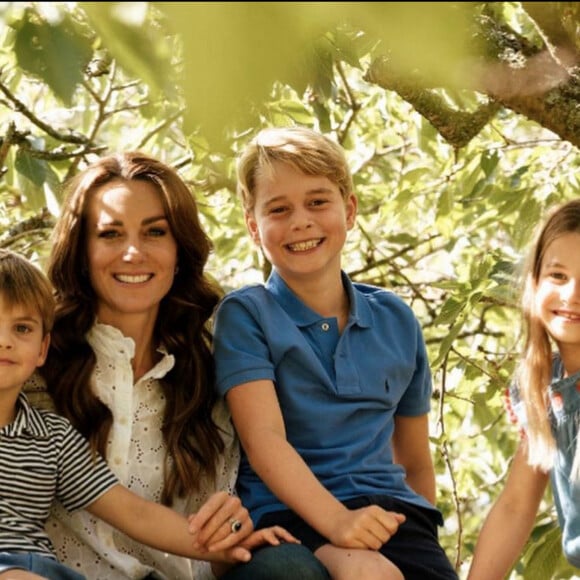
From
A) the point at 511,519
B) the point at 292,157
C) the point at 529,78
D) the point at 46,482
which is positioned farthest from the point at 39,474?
the point at 529,78

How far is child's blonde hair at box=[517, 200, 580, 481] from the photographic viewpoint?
7.34 feet

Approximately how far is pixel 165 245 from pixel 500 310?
1.97 m

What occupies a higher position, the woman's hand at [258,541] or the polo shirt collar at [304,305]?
the polo shirt collar at [304,305]

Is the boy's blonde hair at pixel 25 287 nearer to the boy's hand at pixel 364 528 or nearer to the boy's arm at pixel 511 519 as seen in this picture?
the boy's hand at pixel 364 528

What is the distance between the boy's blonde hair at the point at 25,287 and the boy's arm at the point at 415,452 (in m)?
0.83

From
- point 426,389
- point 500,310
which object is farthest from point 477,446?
point 426,389

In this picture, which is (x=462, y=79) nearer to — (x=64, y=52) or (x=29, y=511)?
(x=64, y=52)

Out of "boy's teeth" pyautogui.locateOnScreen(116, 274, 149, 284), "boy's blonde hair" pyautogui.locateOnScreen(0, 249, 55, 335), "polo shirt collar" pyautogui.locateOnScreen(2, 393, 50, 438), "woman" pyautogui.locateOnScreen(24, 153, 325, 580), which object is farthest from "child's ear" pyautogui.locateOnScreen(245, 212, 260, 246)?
"polo shirt collar" pyautogui.locateOnScreen(2, 393, 50, 438)

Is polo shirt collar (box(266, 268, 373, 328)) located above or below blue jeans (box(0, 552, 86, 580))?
above

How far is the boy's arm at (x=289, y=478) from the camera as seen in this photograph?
202cm

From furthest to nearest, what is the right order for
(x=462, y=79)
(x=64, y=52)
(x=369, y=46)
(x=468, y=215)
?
(x=468, y=215)
(x=369, y=46)
(x=64, y=52)
(x=462, y=79)

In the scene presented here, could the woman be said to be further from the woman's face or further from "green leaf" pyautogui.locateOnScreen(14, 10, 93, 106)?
"green leaf" pyautogui.locateOnScreen(14, 10, 93, 106)

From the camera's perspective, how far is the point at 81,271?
7.63 feet

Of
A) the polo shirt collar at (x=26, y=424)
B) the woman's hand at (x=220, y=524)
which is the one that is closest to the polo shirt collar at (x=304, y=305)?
the woman's hand at (x=220, y=524)
